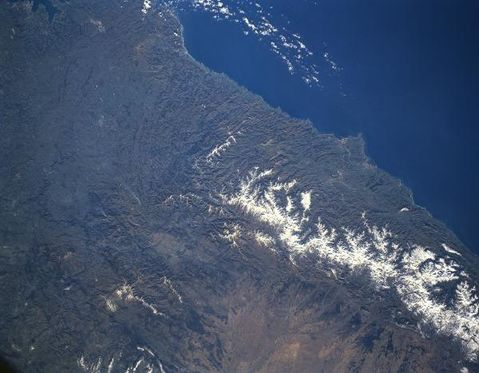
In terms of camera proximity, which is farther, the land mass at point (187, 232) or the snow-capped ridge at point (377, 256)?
the snow-capped ridge at point (377, 256)

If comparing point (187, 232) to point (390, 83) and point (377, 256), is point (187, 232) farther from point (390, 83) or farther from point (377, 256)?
point (390, 83)

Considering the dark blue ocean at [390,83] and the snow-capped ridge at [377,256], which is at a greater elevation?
the dark blue ocean at [390,83]

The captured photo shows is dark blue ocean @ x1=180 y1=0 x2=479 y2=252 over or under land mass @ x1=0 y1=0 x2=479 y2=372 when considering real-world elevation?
over

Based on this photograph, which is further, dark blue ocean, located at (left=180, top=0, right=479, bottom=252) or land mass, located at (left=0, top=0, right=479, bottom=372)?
dark blue ocean, located at (left=180, top=0, right=479, bottom=252)

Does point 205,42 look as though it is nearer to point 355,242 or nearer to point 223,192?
point 223,192

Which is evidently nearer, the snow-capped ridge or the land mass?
the land mass

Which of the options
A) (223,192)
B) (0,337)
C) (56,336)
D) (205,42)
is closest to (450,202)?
(223,192)

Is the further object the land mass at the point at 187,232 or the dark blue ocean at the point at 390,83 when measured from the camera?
the dark blue ocean at the point at 390,83

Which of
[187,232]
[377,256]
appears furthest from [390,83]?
[187,232]
